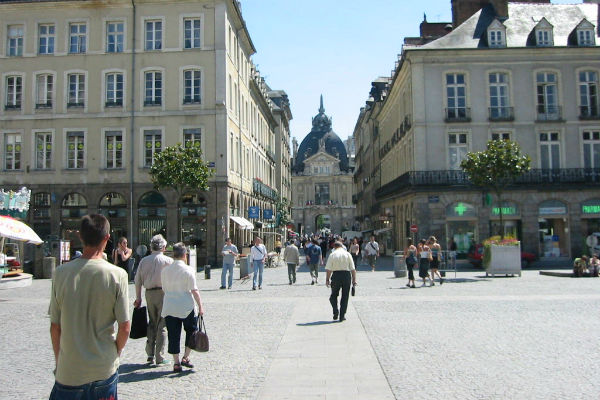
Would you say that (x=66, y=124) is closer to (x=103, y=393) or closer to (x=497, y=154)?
(x=497, y=154)

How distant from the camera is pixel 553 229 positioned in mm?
36188

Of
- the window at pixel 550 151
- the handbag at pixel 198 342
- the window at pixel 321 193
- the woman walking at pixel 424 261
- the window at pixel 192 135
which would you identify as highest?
the window at pixel 321 193

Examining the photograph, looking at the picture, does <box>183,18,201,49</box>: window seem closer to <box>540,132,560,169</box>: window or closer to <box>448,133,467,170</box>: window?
<box>448,133,467,170</box>: window

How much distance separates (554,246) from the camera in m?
36.2

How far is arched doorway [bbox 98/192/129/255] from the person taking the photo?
34938 mm

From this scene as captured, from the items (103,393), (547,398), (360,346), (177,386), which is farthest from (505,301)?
(103,393)

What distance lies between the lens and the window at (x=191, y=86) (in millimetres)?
35219

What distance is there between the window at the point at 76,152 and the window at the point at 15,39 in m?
6.26

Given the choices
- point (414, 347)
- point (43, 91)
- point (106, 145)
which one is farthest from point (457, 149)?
point (414, 347)

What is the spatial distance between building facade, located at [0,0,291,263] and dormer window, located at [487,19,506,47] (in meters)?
16.2

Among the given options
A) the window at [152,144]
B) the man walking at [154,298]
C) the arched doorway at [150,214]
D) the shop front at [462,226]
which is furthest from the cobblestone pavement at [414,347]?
the window at [152,144]

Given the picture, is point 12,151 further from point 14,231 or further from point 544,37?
point 544,37

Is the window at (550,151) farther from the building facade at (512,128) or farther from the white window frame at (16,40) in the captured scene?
the white window frame at (16,40)

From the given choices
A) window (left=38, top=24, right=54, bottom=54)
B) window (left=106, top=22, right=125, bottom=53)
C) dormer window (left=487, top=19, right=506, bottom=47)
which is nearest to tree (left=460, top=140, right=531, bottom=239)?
dormer window (left=487, top=19, right=506, bottom=47)
